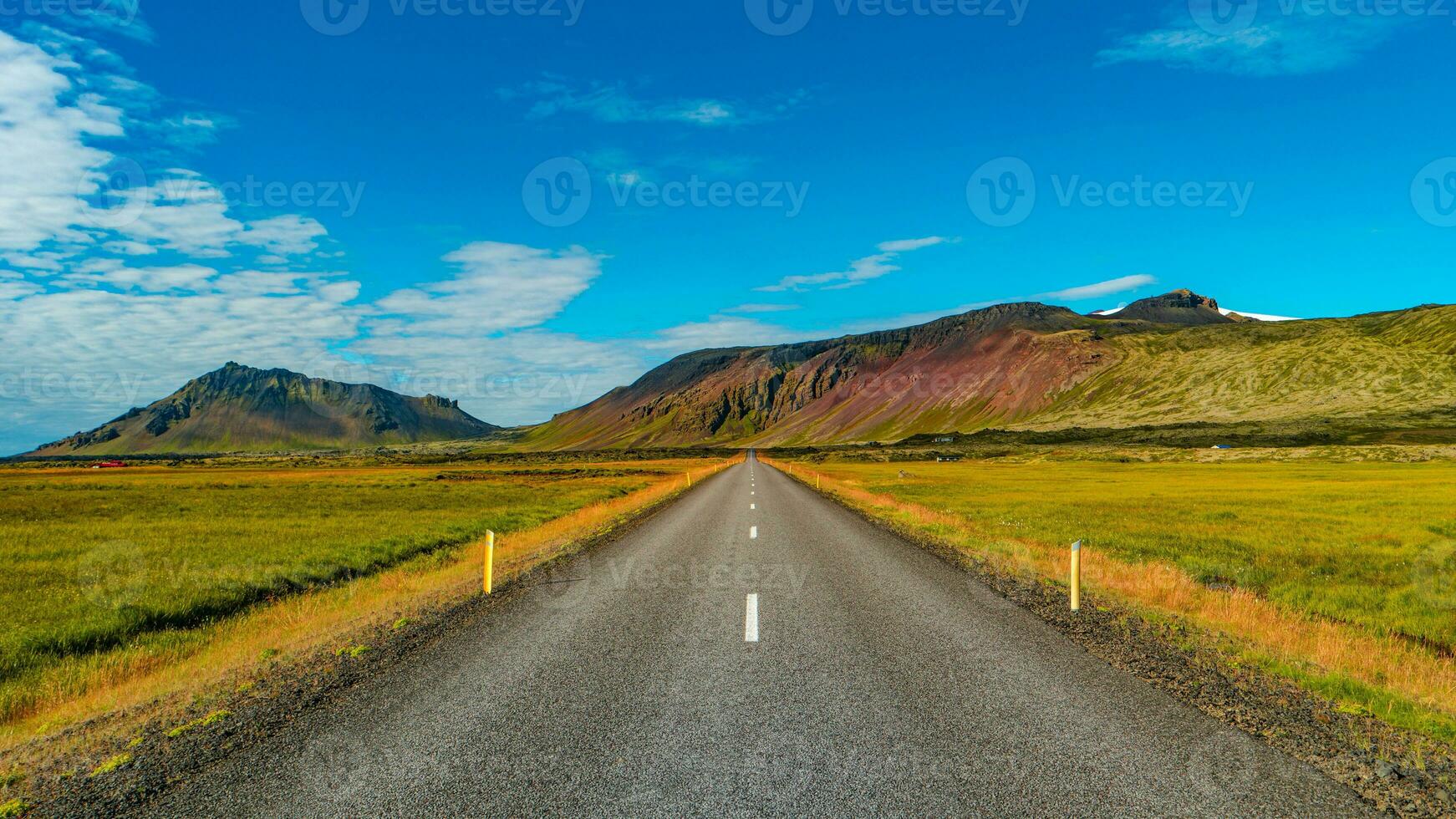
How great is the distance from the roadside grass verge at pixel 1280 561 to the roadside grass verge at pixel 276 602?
37.2ft

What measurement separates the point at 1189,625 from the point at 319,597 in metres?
15.2

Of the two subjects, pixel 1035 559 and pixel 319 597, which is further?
pixel 1035 559

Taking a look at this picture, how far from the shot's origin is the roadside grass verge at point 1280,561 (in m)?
8.26

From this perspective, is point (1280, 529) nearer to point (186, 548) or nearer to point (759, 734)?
point (759, 734)

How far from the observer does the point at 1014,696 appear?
6.69 meters

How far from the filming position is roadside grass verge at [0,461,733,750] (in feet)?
25.7

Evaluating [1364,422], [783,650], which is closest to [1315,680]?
[783,650]

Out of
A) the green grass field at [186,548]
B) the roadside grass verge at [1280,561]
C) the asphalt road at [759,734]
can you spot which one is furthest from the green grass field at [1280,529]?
the green grass field at [186,548]

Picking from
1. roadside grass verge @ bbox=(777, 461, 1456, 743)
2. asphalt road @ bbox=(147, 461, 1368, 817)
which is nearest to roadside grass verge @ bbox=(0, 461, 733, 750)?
asphalt road @ bbox=(147, 461, 1368, 817)

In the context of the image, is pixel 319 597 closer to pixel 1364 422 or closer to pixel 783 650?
pixel 783 650

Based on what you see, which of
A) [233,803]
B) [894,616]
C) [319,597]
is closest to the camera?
[233,803]

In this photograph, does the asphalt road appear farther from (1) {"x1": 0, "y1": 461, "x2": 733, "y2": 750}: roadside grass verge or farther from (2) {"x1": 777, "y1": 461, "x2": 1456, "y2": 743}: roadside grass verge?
Result: (2) {"x1": 777, "y1": 461, "x2": 1456, "y2": 743}: roadside grass verge

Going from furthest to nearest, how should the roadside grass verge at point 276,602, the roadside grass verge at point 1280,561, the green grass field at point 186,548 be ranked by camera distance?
the green grass field at point 186,548 < the roadside grass verge at point 1280,561 < the roadside grass verge at point 276,602

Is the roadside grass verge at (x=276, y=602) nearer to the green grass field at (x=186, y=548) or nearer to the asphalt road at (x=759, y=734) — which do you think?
the green grass field at (x=186, y=548)
